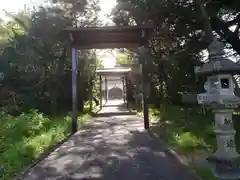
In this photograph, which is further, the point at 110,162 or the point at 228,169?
the point at 110,162

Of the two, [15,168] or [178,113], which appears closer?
[15,168]

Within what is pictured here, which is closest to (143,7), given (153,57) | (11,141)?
(153,57)

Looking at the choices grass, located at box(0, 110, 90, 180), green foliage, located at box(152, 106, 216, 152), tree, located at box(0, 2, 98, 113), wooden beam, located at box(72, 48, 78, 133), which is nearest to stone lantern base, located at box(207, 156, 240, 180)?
green foliage, located at box(152, 106, 216, 152)

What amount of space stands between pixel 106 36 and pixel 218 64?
260 inches

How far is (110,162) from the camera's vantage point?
565 centimetres

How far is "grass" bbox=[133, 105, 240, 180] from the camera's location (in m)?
6.35

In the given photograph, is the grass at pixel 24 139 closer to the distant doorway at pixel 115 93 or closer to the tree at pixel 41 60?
the tree at pixel 41 60

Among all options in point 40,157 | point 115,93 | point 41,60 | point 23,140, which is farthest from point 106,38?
point 115,93

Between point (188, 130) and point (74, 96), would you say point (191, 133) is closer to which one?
point (188, 130)

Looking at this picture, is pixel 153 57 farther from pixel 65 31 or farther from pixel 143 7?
pixel 65 31

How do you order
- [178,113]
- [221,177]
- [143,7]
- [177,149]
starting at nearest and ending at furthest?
[221,177] → [177,149] → [143,7] → [178,113]

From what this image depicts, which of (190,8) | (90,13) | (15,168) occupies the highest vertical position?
(90,13)

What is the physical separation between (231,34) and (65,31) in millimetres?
5979

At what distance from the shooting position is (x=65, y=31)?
9383mm
